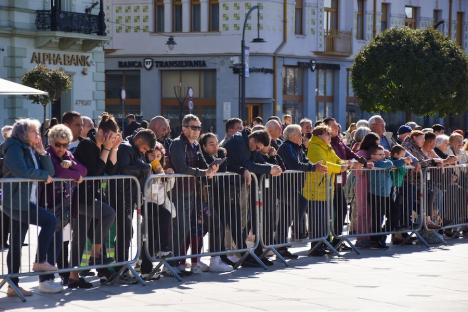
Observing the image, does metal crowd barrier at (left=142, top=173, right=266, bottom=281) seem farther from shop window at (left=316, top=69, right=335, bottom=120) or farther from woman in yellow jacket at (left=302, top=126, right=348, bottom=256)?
shop window at (left=316, top=69, right=335, bottom=120)

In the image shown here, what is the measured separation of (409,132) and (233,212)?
5.93 m

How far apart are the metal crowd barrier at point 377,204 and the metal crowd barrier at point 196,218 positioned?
1.72 m

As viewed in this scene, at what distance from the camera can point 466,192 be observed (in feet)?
57.9

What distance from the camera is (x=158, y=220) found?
1271 cm

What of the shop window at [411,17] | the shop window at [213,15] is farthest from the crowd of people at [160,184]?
the shop window at [411,17]

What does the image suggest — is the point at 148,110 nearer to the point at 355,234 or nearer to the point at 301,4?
the point at 301,4

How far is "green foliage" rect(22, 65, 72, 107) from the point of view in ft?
104

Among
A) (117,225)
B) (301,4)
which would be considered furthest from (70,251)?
(301,4)

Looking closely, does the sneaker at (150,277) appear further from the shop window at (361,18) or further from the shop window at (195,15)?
the shop window at (361,18)

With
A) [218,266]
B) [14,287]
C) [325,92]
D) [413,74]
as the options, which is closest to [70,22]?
[413,74]

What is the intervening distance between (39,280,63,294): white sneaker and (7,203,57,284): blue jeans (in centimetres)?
28

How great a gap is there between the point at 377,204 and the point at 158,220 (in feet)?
14.0

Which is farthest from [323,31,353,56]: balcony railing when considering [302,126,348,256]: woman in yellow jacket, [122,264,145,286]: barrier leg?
[122,264,145,286]: barrier leg

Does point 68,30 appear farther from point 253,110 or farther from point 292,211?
point 292,211
